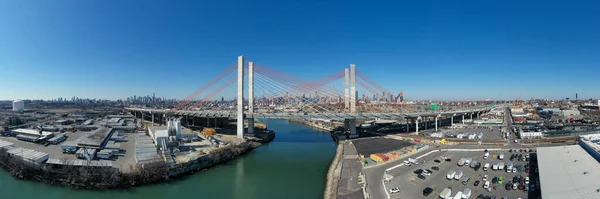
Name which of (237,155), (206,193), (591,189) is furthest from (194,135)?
(591,189)

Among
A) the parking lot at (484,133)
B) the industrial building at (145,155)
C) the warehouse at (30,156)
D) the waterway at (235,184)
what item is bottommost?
the waterway at (235,184)

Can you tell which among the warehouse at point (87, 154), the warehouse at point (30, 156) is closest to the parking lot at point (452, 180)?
the warehouse at point (87, 154)

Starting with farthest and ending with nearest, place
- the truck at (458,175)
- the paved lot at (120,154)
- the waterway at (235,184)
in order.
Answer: the paved lot at (120,154), the waterway at (235,184), the truck at (458,175)

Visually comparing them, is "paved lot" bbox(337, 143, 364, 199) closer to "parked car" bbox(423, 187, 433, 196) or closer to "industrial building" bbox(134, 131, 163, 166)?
"parked car" bbox(423, 187, 433, 196)

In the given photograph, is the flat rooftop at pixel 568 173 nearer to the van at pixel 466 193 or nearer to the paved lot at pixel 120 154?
the van at pixel 466 193

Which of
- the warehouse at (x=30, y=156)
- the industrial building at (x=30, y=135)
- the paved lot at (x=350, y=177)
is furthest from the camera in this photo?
the industrial building at (x=30, y=135)

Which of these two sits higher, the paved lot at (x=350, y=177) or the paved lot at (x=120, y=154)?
the paved lot at (x=120, y=154)

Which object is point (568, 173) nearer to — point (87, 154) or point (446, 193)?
point (446, 193)
